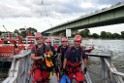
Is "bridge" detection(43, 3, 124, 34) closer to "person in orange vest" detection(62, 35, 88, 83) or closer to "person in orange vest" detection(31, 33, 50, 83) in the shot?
"person in orange vest" detection(62, 35, 88, 83)

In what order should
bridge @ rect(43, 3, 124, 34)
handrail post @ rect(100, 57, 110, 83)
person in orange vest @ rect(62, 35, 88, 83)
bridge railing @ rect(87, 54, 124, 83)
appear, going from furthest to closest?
bridge @ rect(43, 3, 124, 34) < handrail post @ rect(100, 57, 110, 83) < person in orange vest @ rect(62, 35, 88, 83) < bridge railing @ rect(87, 54, 124, 83)

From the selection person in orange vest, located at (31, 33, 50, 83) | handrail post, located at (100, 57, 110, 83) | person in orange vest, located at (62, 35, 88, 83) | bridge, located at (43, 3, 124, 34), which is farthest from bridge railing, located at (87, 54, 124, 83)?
bridge, located at (43, 3, 124, 34)

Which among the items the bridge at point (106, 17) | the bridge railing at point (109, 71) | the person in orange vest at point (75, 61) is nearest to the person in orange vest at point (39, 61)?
the person in orange vest at point (75, 61)

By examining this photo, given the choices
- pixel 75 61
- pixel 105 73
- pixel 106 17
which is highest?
pixel 106 17

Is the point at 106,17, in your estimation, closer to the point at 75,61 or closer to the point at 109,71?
the point at 109,71

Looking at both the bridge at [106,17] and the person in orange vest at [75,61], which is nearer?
the person in orange vest at [75,61]

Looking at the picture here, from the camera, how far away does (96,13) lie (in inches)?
1566

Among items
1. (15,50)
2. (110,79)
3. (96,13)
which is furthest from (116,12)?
(110,79)

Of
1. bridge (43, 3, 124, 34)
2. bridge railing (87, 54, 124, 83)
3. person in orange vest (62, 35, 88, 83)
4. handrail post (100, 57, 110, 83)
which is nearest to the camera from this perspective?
bridge railing (87, 54, 124, 83)

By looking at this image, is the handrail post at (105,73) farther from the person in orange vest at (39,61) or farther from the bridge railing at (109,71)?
the person in orange vest at (39,61)

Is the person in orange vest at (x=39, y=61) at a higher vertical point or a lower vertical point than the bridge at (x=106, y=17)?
lower

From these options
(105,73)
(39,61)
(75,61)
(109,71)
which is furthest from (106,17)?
(39,61)

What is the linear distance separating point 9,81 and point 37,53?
2.22 metres

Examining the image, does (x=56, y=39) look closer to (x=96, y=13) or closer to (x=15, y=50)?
(x=15, y=50)
